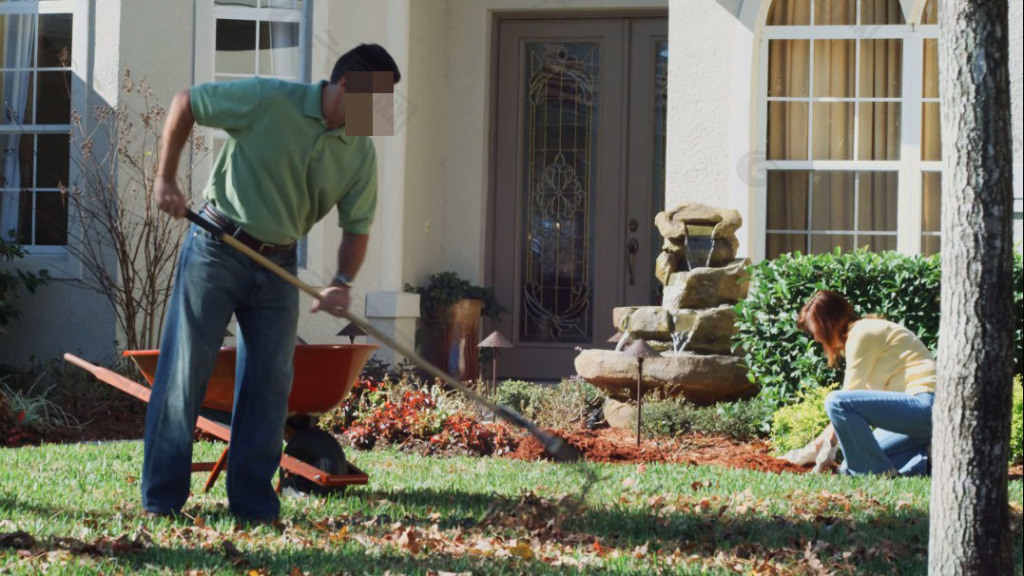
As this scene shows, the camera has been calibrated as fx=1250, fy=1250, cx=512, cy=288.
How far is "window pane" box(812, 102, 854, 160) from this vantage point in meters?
9.43

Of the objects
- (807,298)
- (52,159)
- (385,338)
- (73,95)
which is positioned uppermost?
(73,95)

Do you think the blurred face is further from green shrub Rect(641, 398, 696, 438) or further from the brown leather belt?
green shrub Rect(641, 398, 696, 438)

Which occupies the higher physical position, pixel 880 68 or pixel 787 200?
pixel 880 68

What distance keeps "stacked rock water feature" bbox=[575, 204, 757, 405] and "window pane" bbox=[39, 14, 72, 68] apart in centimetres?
493

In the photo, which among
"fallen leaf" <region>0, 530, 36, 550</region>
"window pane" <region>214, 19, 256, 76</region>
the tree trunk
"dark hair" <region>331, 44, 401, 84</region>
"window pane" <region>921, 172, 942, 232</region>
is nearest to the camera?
the tree trunk

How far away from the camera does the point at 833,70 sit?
9430 millimetres

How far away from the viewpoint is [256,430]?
15.8ft

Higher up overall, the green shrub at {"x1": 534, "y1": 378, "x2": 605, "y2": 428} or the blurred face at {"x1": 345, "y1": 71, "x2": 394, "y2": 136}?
the blurred face at {"x1": 345, "y1": 71, "x2": 394, "y2": 136}

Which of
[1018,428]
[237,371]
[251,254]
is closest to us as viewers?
[251,254]

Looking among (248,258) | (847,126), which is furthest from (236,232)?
(847,126)

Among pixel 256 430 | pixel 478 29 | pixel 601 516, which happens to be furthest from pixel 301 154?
pixel 478 29

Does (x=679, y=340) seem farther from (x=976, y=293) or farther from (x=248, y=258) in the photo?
(x=976, y=293)

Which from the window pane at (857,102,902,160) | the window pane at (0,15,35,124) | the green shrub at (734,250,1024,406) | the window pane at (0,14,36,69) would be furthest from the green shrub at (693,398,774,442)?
the window pane at (0,14,36,69)

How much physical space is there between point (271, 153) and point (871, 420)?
12.0 ft
